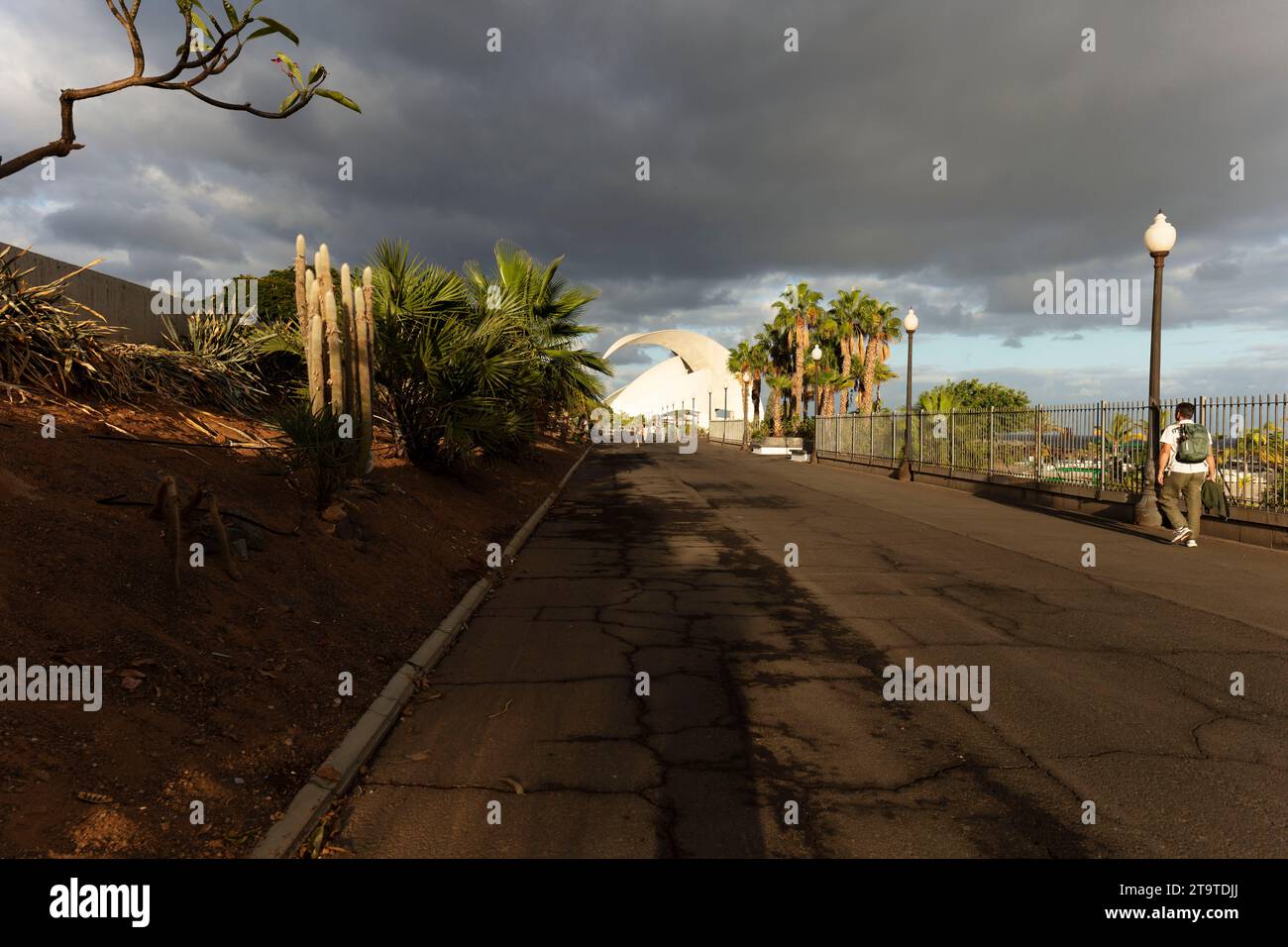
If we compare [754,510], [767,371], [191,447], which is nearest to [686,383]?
[767,371]

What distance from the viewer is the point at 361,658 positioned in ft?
18.9

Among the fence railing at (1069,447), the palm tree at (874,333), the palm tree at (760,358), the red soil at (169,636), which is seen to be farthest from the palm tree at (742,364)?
the red soil at (169,636)

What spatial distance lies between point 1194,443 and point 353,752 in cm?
1223

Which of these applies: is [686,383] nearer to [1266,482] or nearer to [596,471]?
[596,471]

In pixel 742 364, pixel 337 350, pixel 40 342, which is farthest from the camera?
pixel 742 364

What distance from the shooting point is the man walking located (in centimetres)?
1155

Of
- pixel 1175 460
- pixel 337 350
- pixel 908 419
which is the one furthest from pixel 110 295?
pixel 908 419

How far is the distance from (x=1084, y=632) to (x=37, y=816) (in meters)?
7.40

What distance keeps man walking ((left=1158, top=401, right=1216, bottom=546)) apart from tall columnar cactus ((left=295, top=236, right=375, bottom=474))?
11.5 metres

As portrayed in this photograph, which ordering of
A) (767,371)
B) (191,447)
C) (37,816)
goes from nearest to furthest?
(37,816) → (191,447) → (767,371)

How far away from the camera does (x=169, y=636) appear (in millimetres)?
4820

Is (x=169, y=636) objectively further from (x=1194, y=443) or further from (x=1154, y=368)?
(x=1154, y=368)

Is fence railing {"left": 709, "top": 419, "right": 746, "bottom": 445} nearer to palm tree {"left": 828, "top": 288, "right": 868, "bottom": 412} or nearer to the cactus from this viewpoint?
palm tree {"left": 828, "top": 288, "right": 868, "bottom": 412}

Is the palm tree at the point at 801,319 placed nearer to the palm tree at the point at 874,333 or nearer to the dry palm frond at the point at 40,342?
the palm tree at the point at 874,333
